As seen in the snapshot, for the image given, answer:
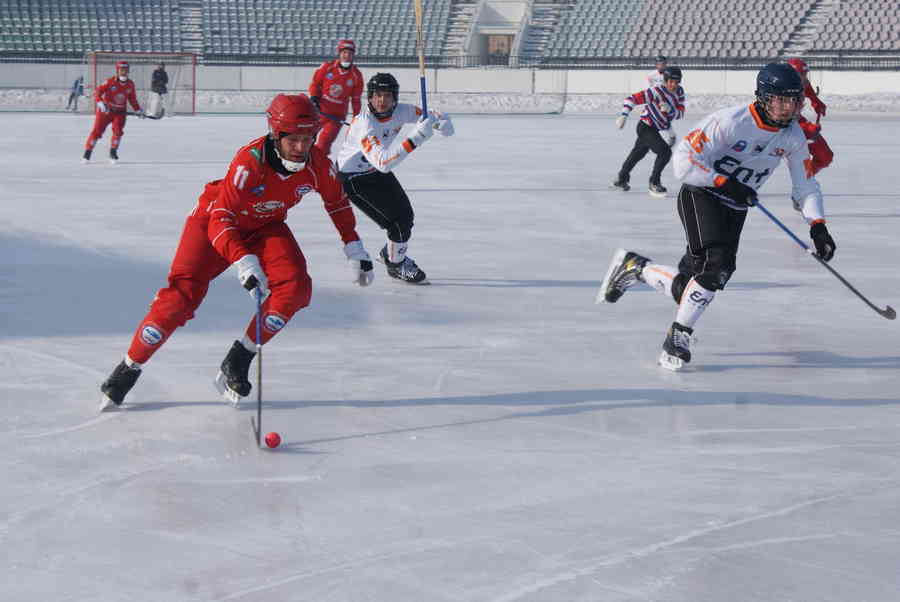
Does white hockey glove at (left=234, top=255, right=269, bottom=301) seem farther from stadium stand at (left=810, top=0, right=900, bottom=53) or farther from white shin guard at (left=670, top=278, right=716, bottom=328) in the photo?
stadium stand at (left=810, top=0, right=900, bottom=53)

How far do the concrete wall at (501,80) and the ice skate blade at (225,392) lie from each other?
99.1 feet

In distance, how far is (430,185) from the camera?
13734mm

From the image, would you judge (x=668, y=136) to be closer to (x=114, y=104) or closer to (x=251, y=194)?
(x=114, y=104)

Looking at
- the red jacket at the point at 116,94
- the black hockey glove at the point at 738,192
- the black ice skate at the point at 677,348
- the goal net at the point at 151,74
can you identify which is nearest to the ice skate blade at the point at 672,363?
the black ice skate at the point at 677,348

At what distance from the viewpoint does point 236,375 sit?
4809 millimetres

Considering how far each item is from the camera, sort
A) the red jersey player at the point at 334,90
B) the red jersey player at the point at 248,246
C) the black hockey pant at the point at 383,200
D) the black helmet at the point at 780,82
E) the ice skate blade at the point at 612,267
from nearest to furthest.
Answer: the red jersey player at the point at 248,246
the black helmet at the point at 780,82
the ice skate blade at the point at 612,267
the black hockey pant at the point at 383,200
the red jersey player at the point at 334,90

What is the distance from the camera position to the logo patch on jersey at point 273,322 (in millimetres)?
4695

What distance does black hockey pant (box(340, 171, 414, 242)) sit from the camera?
781 cm

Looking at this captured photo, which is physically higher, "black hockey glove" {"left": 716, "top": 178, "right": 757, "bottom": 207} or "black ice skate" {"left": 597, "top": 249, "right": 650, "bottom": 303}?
"black hockey glove" {"left": 716, "top": 178, "right": 757, "bottom": 207}

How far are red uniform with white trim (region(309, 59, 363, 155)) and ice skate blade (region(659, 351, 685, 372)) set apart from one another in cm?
803

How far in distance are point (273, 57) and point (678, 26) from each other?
40.1ft

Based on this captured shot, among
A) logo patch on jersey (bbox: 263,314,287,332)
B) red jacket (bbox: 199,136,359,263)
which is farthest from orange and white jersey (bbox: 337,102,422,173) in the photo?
logo patch on jersey (bbox: 263,314,287,332)

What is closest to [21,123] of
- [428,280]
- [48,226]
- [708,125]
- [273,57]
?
[273,57]

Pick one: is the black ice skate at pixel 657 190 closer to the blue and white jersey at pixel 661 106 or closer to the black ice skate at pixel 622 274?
the blue and white jersey at pixel 661 106
